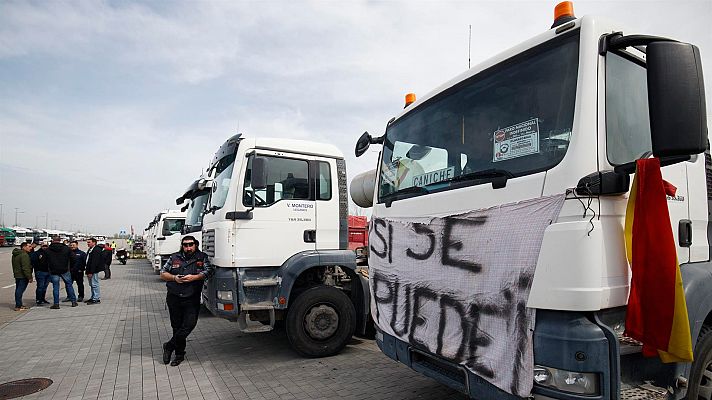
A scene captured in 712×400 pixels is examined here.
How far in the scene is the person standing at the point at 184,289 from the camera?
5887 millimetres

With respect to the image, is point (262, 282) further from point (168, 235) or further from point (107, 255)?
point (168, 235)

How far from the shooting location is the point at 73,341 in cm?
728

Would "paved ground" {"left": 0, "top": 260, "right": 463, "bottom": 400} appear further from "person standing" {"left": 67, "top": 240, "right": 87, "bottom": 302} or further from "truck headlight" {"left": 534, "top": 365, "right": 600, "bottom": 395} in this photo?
"person standing" {"left": 67, "top": 240, "right": 87, "bottom": 302}

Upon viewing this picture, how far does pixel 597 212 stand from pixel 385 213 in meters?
1.94

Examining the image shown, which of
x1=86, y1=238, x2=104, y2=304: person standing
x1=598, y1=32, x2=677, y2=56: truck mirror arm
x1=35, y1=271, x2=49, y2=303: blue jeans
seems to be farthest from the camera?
x1=86, y1=238, x2=104, y2=304: person standing

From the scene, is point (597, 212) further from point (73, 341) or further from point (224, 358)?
point (73, 341)

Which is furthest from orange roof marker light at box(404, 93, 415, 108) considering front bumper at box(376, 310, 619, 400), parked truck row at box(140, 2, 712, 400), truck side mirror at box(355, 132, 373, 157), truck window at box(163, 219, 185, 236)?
truck window at box(163, 219, 185, 236)

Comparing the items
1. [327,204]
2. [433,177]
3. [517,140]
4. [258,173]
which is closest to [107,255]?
[258,173]

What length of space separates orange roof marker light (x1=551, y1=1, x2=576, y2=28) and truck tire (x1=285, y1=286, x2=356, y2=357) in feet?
14.7

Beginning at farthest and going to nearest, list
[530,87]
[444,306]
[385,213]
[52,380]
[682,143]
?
[52,380], [385,213], [444,306], [530,87], [682,143]

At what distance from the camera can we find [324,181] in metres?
6.39

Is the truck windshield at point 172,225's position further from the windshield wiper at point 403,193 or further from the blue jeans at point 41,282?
the windshield wiper at point 403,193

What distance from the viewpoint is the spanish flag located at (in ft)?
6.95

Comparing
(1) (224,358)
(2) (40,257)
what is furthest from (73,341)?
(2) (40,257)
